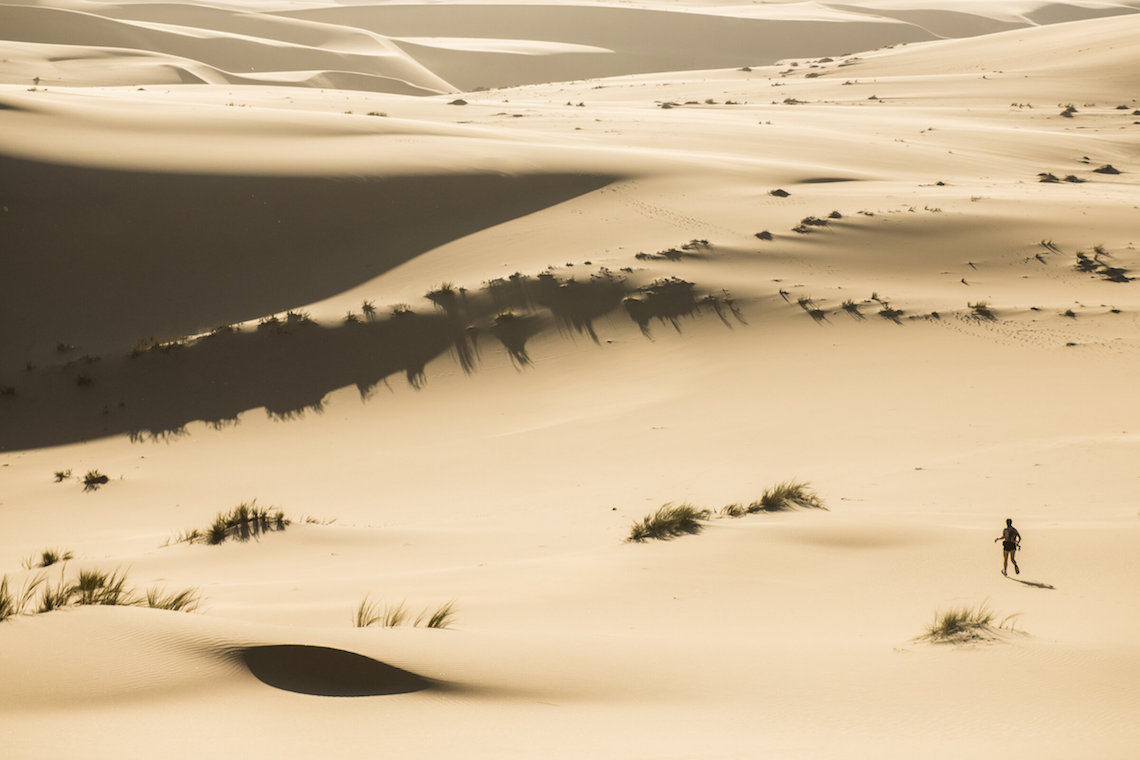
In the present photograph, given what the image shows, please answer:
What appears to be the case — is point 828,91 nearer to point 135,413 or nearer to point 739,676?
point 135,413

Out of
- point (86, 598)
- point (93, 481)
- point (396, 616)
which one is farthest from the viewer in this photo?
Answer: point (93, 481)

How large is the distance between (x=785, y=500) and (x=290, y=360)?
8.14 m

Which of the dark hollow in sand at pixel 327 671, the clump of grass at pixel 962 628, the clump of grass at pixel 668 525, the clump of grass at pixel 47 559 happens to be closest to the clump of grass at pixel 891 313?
the clump of grass at pixel 668 525

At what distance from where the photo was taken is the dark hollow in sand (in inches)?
165

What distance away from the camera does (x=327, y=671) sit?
14.0 ft

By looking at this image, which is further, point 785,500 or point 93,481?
point 93,481

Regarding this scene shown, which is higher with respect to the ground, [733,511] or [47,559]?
[733,511]

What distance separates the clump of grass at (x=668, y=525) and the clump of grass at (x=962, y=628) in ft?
8.15

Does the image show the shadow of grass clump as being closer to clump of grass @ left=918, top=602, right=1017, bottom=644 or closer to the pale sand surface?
the pale sand surface

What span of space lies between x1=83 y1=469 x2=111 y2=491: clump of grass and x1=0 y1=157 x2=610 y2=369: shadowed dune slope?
13.2 ft

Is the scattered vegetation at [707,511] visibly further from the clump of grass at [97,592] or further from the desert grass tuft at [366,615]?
the clump of grass at [97,592]

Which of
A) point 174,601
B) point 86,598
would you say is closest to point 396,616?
point 174,601

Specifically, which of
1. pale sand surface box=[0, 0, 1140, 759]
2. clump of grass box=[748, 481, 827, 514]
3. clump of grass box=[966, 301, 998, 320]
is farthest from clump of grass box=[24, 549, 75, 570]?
clump of grass box=[966, 301, 998, 320]

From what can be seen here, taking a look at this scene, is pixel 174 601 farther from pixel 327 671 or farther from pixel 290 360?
pixel 290 360
